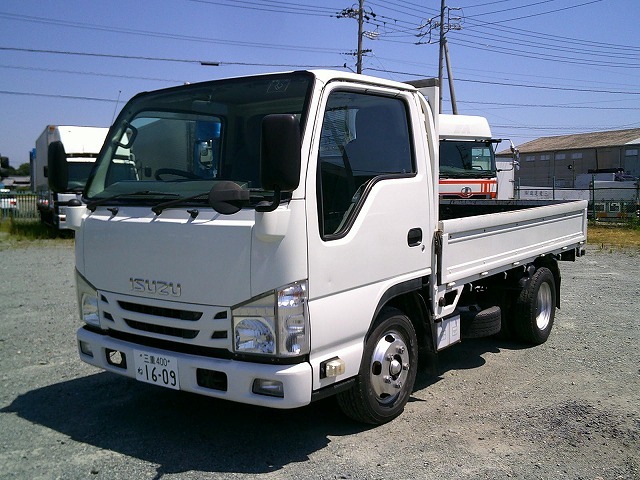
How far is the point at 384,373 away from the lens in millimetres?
4324

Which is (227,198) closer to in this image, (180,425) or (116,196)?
(116,196)

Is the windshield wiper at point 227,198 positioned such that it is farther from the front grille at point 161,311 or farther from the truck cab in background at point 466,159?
the truck cab in background at point 466,159

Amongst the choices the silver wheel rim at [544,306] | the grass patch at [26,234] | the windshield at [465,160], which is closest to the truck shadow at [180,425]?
the silver wheel rim at [544,306]

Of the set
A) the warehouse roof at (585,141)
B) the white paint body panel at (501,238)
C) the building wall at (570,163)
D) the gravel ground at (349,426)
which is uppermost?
the warehouse roof at (585,141)

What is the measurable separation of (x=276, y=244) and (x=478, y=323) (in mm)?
2723

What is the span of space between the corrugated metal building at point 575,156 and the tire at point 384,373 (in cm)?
4050

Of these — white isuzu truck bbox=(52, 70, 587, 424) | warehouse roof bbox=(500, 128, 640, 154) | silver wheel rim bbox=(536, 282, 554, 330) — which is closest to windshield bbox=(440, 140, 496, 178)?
silver wheel rim bbox=(536, 282, 554, 330)

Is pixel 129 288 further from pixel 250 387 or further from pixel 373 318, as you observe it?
pixel 373 318

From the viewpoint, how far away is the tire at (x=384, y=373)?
4.13 m

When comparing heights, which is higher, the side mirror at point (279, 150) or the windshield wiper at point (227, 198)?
the side mirror at point (279, 150)

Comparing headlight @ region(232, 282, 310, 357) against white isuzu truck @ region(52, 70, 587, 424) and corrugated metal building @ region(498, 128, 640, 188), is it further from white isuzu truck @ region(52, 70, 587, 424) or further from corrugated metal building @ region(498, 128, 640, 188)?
corrugated metal building @ region(498, 128, 640, 188)

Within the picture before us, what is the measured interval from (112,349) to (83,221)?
3.06 feet

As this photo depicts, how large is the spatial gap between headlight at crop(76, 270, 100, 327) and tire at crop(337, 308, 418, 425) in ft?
5.97

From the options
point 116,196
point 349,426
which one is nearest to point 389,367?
point 349,426
